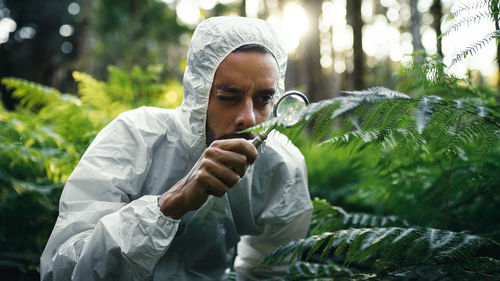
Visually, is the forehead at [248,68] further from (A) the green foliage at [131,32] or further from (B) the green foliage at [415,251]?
(A) the green foliage at [131,32]

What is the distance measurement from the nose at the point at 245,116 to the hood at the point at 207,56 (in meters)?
0.27

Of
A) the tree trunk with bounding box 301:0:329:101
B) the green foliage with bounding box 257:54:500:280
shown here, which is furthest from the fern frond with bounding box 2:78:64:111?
the tree trunk with bounding box 301:0:329:101

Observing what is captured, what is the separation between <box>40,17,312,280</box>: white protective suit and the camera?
1.55 meters

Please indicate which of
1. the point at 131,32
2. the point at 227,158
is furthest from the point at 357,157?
the point at 131,32

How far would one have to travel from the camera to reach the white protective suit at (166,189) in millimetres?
1551

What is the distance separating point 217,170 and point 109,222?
586 mm

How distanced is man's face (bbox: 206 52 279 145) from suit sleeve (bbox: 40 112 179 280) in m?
0.48

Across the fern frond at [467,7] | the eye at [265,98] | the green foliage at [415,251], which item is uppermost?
the fern frond at [467,7]

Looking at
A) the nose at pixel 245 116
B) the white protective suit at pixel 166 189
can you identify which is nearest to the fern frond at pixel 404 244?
the white protective suit at pixel 166 189

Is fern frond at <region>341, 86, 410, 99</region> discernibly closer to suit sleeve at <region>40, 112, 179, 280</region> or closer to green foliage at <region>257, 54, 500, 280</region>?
green foliage at <region>257, 54, 500, 280</region>

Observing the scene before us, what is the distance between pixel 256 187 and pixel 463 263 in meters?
1.27

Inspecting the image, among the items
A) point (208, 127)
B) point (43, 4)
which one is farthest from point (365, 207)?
point (43, 4)

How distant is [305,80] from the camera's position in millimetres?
10422

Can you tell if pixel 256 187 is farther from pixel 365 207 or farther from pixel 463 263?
pixel 365 207
